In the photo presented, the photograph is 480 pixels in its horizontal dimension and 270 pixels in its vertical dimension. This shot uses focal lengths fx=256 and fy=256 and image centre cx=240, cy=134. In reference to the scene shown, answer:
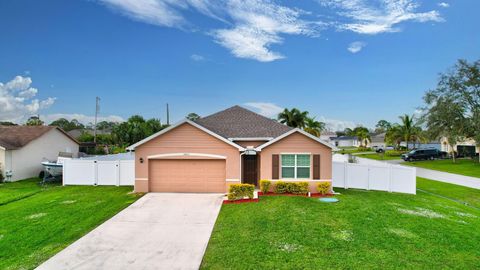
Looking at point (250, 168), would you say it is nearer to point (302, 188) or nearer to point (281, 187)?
point (281, 187)

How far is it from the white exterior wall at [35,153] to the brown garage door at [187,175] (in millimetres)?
13726

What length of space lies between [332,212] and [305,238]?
3102 mm

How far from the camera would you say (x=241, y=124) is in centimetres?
1867

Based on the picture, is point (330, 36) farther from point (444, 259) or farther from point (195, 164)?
point (444, 259)

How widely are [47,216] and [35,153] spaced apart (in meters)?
14.7

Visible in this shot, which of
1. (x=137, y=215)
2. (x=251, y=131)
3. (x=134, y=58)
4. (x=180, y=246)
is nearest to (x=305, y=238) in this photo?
(x=180, y=246)

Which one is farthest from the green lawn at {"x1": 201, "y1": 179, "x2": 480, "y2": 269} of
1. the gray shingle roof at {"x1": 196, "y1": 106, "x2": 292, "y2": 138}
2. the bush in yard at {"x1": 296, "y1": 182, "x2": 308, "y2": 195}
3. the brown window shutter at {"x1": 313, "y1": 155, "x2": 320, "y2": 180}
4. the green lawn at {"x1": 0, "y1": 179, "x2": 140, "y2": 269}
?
the gray shingle roof at {"x1": 196, "y1": 106, "x2": 292, "y2": 138}

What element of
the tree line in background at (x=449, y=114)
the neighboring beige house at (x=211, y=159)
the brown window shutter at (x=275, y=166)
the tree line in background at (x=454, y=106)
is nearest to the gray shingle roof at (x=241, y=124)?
the neighboring beige house at (x=211, y=159)

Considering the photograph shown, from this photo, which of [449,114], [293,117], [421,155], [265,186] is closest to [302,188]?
[265,186]

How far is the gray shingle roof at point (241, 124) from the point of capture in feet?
55.3

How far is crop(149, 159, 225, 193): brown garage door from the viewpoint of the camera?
14734mm

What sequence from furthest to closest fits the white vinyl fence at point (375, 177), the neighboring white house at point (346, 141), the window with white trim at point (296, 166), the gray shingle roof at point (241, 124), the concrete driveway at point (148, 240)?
the neighboring white house at point (346, 141) < the gray shingle roof at point (241, 124) < the white vinyl fence at point (375, 177) < the window with white trim at point (296, 166) < the concrete driveway at point (148, 240)

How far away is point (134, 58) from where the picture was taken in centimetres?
2394

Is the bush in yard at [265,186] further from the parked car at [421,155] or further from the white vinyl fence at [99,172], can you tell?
the parked car at [421,155]
